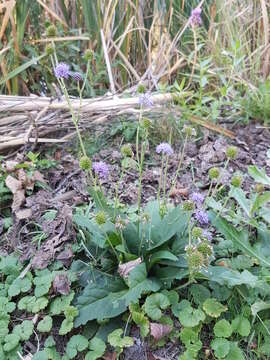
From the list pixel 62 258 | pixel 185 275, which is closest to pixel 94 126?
pixel 62 258

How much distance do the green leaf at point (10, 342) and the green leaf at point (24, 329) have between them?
0.01 metres

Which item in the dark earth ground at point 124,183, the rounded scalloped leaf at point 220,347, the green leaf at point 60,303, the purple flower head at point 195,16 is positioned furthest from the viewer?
the purple flower head at point 195,16

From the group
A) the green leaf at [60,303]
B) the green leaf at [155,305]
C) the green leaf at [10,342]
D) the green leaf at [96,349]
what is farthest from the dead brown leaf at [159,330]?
the green leaf at [10,342]

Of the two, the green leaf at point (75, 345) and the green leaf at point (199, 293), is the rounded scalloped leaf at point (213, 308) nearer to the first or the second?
the green leaf at point (199, 293)

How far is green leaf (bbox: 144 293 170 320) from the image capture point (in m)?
1.27

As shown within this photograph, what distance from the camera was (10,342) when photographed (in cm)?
129

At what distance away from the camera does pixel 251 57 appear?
110 inches

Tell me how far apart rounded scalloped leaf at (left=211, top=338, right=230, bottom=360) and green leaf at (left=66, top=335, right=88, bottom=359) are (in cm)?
35

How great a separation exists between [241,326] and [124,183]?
2.61 ft

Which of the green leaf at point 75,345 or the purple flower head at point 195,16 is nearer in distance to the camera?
the green leaf at point 75,345

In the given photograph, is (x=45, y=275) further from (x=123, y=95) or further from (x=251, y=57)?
(x=251, y=57)

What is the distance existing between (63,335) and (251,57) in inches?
81.5

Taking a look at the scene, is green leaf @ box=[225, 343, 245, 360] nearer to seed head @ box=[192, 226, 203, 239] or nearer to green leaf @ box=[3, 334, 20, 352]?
seed head @ box=[192, 226, 203, 239]

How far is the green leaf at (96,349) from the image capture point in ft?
4.10
